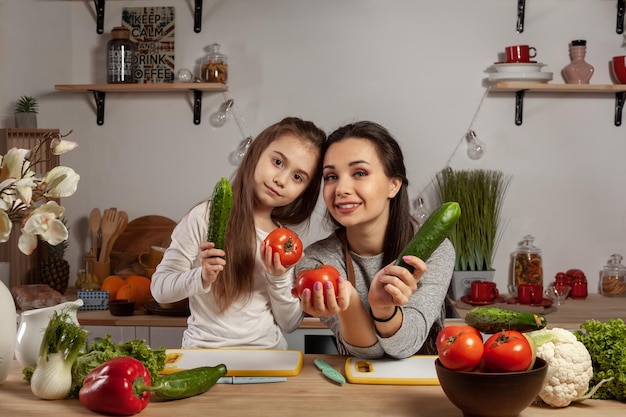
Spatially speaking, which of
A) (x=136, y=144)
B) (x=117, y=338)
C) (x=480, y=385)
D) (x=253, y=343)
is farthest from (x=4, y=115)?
(x=480, y=385)

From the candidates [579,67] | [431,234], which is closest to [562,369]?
[431,234]

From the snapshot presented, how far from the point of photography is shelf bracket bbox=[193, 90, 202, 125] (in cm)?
354

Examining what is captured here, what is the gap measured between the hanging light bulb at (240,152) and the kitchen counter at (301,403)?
1.98 metres

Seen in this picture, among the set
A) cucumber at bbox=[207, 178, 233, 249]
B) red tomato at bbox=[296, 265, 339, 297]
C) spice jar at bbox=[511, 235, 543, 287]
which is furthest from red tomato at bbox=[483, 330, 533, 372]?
spice jar at bbox=[511, 235, 543, 287]

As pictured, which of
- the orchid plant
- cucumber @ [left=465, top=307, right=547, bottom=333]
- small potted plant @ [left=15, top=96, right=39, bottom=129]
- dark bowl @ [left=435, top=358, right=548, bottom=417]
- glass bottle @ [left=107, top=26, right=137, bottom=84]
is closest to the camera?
dark bowl @ [left=435, top=358, right=548, bottom=417]

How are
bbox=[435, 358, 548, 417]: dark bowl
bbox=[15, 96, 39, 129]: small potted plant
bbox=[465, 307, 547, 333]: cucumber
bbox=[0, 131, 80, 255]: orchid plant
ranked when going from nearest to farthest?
bbox=[435, 358, 548, 417]: dark bowl < bbox=[0, 131, 80, 255]: orchid plant < bbox=[465, 307, 547, 333]: cucumber < bbox=[15, 96, 39, 129]: small potted plant

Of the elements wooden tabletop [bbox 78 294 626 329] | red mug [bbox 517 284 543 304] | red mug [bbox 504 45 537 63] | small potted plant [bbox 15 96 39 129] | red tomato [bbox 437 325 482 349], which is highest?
red mug [bbox 504 45 537 63]

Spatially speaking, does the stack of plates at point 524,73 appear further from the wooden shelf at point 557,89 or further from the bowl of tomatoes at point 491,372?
the bowl of tomatoes at point 491,372

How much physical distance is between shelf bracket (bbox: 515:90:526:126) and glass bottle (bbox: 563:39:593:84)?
0.21m

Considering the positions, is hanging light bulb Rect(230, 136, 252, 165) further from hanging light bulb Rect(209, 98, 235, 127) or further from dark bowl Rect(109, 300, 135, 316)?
dark bowl Rect(109, 300, 135, 316)

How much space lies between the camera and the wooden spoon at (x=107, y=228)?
3473mm

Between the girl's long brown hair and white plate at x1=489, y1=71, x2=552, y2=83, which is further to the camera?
white plate at x1=489, y1=71, x2=552, y2=83

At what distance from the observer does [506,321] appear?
157cm

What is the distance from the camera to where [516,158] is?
11.6 feet
